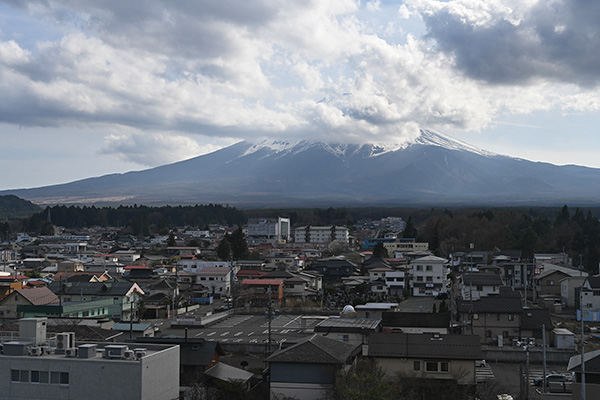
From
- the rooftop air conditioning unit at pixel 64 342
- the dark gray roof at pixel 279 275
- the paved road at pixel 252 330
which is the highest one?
the rooftop air conditioning unit at pixel 64 342

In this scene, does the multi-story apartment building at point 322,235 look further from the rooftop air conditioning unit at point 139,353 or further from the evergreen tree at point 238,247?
the rooftop air conditioning unit at point 139,353

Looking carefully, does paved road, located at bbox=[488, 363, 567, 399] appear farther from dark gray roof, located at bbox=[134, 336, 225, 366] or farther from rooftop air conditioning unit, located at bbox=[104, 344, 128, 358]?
rooftop air conditioning unit, located at bbox=[104, 344, 128, 358]

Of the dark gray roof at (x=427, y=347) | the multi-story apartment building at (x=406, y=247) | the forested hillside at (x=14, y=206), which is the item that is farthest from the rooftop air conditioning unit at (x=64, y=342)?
the forested hillside at (x=14, y=206)

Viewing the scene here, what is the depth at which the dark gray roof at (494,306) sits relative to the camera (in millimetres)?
20812

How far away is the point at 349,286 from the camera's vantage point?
35062 millimetres

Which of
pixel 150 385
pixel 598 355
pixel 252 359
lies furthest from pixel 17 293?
pixel 598 355

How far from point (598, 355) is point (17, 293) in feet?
63.3

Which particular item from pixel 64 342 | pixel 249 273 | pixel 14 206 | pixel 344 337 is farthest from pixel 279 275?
pixel 14 206

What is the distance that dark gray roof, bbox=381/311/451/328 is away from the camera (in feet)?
67.8

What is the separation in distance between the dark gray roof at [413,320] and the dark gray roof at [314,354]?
6.34 metres

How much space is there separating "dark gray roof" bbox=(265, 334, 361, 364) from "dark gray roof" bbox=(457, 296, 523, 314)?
7.59 meters

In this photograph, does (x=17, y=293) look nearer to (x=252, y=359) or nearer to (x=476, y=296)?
(x=252, y=359)

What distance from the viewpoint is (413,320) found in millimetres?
20953

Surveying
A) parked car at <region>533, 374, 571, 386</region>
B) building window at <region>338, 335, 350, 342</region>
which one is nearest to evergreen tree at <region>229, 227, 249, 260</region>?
building window at <region>338, 335, 350, 342</region>
